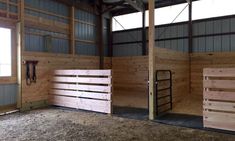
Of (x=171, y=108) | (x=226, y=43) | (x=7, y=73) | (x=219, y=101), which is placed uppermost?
(x=226, y=43)

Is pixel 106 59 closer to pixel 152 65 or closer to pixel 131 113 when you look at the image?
pixel 131 113

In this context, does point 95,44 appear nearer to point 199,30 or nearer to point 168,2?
point 168,2

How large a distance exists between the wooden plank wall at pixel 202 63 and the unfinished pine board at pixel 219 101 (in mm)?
3030

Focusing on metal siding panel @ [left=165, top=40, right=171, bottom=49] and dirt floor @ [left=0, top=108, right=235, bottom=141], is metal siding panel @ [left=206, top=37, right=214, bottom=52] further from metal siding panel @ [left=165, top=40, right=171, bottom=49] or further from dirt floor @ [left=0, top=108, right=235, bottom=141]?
dirt floor @ [left=0, top=108, right=235, bottom=141]

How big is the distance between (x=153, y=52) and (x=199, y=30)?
3881mm

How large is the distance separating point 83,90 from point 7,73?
2.04m

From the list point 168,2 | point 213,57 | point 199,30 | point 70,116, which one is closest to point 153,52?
point 70,116

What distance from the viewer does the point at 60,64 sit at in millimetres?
6590

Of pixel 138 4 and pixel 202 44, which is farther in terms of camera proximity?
pixel 138 4

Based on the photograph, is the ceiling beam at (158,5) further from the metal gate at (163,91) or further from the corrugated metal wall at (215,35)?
the metal gate at (163,91)

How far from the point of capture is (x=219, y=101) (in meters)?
3.68

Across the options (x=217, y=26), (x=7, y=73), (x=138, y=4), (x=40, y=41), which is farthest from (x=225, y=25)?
(x=7, y=73)

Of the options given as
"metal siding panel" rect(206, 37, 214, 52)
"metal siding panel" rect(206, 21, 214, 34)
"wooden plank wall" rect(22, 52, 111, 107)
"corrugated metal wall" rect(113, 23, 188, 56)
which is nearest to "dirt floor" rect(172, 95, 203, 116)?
"metal siding panel" rect(206, 37, 214, 52)

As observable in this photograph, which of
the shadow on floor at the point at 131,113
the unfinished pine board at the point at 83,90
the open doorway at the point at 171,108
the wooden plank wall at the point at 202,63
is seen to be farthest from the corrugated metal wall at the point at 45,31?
the wooden plank wall at the point at 202,63
